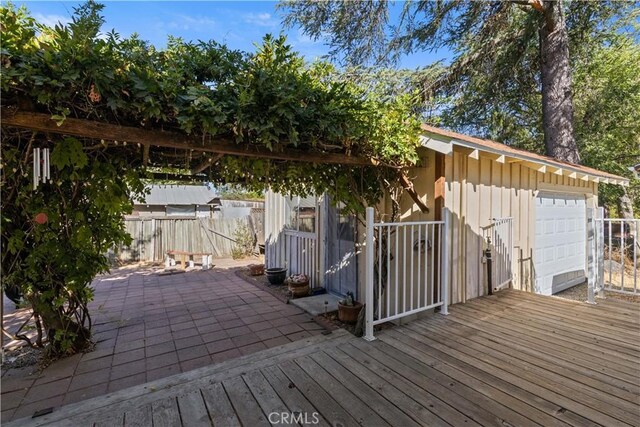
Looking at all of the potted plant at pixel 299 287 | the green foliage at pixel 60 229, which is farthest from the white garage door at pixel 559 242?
the green foliage at pixel 60 229

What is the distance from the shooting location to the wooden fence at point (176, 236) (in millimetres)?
9250

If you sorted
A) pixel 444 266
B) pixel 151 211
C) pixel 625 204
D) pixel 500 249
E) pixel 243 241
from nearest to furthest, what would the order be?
pixel 444 266 → pixel 500 249 → pixel 243 241 → pixel 625 204 → pixel 151 211

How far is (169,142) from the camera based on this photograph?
2.20 metres

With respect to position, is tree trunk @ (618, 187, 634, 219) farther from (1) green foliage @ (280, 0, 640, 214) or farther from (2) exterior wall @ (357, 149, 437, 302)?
(2) exterior wall @ (357, 149, 437, 302)

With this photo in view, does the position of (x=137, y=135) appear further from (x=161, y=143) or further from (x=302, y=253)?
(x=302, y=253)

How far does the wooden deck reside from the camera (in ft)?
6.36

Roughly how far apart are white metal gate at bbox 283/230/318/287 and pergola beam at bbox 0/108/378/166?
3013 millimetres

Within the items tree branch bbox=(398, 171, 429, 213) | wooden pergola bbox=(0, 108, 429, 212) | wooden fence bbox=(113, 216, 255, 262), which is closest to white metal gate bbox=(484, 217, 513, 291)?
tree branch bbox=(398, 171, 429, 213)

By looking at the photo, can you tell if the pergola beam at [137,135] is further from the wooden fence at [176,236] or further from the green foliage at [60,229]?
the wooden fence at [176,236]

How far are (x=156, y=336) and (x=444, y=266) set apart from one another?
3.59m

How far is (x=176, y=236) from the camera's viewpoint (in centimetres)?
979

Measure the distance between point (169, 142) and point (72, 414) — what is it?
2.03 m

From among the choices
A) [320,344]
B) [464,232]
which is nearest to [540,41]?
[464,232]

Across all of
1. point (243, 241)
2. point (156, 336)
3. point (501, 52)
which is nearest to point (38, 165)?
point (156, 336)
